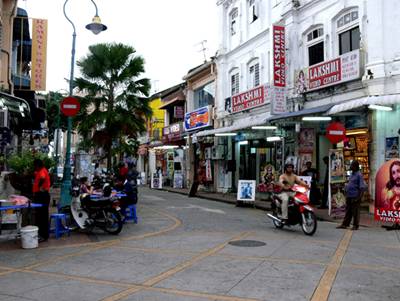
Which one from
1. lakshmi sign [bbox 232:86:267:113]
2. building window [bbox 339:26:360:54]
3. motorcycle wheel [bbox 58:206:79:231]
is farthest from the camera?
lakshmi sign [bbox 232:86:267:113]

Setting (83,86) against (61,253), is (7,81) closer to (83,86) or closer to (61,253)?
(83,86)

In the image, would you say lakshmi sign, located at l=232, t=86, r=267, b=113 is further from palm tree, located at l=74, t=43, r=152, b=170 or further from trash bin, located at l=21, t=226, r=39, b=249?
trash bin, located at l=21, t=226, r=39, b=249

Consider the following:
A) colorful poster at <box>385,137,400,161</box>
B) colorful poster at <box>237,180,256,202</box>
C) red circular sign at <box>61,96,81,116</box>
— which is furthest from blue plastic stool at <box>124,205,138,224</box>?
colorful poster at <box>385,137,400,161</box>

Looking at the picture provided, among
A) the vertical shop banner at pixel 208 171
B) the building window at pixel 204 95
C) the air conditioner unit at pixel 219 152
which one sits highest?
the building window at pixel 204 95

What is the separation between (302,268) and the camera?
703 centimetres

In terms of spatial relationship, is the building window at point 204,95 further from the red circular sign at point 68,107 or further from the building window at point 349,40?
the red circular sign at point 68,107

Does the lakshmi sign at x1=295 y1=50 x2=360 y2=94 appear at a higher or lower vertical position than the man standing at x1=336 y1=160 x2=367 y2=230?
higher

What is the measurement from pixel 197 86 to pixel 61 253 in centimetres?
2256

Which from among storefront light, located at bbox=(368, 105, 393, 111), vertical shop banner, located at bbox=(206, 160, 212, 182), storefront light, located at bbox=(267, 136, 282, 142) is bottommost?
vertical shop banner, located at bbox=(206, 160, 212, 182)

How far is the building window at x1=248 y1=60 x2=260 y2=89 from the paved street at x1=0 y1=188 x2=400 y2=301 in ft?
40.2

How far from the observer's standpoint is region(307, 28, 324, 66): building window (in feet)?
57.7

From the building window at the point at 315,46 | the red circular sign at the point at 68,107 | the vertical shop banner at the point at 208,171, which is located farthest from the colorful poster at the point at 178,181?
the red circular sign at the point at 68,107

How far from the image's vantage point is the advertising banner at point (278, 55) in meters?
18.4

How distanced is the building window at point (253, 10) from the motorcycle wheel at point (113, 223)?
1503cm
